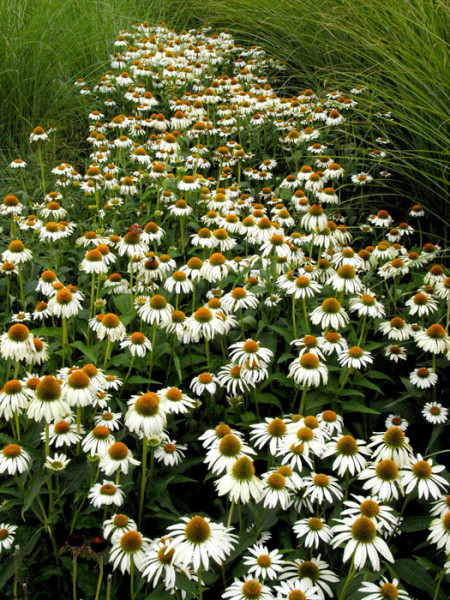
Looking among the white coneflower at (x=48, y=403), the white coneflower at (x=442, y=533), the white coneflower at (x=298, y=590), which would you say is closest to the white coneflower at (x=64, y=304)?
the white coneflower at (x=48, y=403)

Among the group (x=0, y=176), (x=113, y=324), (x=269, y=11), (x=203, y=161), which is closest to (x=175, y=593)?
(x=113, y=324)

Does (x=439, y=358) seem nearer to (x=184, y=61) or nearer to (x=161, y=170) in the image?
(x=161, y=170)

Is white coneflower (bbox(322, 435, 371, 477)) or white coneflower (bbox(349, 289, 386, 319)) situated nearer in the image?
white coneflower (bbox(322, 435, 371, 477))

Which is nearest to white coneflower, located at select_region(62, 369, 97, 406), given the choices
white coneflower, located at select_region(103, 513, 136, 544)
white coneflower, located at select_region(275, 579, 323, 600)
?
white coneflower, located at select_region(103, 513, 136, 544)

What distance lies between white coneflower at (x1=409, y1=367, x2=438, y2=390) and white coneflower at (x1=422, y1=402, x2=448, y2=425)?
0.09 metres

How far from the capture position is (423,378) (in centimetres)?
255

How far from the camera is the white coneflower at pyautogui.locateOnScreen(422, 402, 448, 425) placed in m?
2.40

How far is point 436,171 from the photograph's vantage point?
12.7ft

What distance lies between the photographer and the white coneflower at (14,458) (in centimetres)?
192

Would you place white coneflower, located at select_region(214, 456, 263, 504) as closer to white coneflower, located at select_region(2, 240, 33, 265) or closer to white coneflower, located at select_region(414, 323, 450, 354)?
white coneflower, located at select_region(414, 323, 450, 354)

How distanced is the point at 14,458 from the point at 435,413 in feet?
5.51

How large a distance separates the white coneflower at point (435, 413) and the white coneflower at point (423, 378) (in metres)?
0.09

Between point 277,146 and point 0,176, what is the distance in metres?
2.36

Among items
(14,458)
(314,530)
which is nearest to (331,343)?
(314,530)
